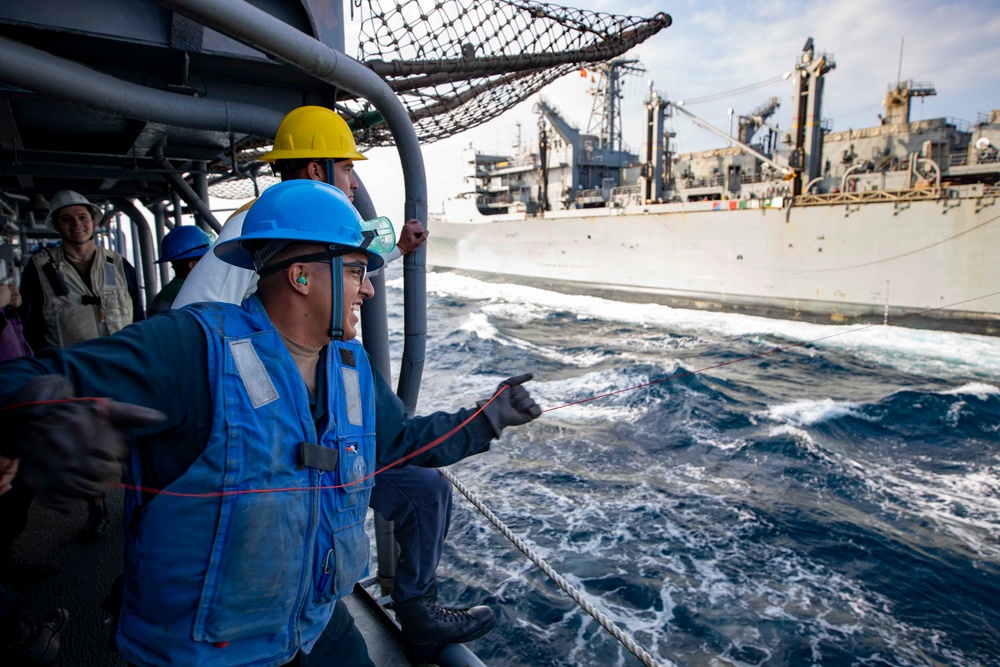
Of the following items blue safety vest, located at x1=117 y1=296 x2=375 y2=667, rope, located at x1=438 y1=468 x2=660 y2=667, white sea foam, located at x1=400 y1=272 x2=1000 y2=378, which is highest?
blue safety vest, located at x1=117 y1=296 x2=375 y2=667

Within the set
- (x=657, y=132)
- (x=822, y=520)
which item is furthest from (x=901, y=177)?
(x=822, y=520)

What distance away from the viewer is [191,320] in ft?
3.94

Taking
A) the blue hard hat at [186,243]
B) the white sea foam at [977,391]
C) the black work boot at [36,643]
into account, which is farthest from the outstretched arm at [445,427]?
the white sea foam at [977,391]

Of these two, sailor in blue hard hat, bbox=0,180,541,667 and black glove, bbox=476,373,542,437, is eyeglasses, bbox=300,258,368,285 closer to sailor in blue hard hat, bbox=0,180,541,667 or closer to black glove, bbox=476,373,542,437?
sailor in blue hard hat, bbox=0,180,541,667

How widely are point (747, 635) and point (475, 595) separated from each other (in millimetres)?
2302

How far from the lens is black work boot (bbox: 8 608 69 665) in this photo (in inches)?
81.7

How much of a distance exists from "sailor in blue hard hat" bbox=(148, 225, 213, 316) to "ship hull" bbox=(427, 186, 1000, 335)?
598 inches

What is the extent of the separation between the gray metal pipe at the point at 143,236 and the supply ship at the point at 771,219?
18.1 m

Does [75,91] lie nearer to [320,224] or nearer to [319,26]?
[319,26]

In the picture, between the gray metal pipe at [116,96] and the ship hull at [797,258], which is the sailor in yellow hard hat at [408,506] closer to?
the gray metal pipe at [116,96]

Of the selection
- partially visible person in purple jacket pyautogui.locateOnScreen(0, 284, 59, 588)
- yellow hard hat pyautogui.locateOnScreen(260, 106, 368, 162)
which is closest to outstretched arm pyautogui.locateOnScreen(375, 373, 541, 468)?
yellow hard hat pyautogui.locateOnScreen(260, 106, 368, 162)

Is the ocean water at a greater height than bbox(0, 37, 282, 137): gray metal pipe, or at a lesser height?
lesser

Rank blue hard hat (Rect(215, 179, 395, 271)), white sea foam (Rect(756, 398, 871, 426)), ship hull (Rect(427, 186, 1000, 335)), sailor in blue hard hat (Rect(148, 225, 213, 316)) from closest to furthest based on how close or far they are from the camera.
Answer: blue hard hat (Rect(215, 179, 395, 271)), sailor in blue hard hat (Rect(148, 225, 213, 316)), white sea foam (Rect(756, 398, 871, 426)), ship hull (Rect(427, 186, 1000, 335))

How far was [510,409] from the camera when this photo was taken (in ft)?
5.56
